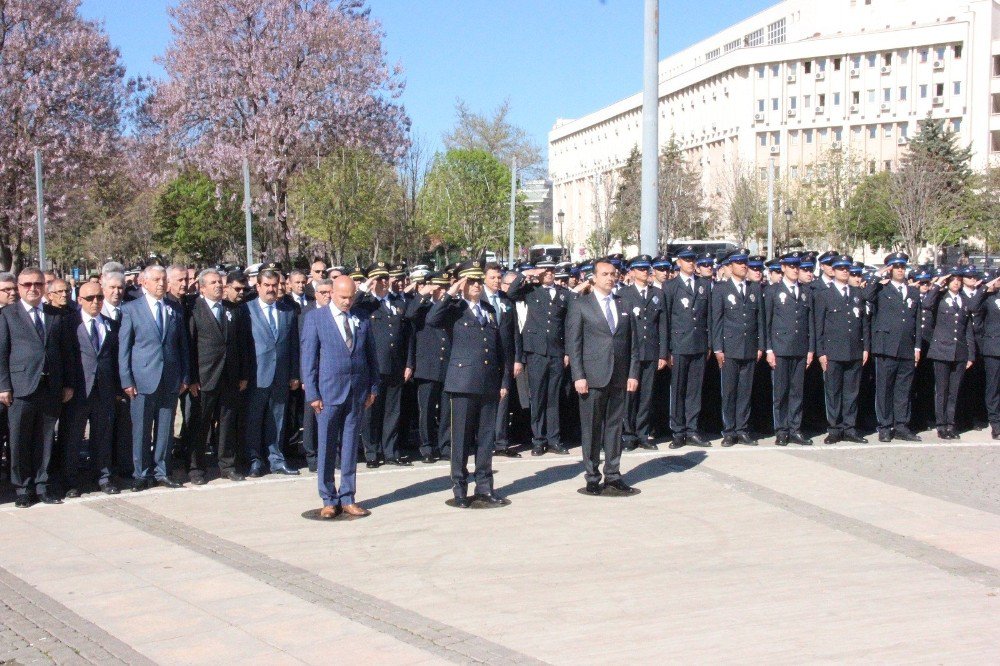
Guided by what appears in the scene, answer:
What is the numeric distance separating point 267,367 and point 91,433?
176 cm

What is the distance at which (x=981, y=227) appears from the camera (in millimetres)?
56656

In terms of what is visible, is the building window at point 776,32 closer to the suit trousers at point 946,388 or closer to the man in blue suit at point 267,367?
the suit trousers at point 946,388

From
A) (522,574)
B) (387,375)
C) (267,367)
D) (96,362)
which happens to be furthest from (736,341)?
(96,362)

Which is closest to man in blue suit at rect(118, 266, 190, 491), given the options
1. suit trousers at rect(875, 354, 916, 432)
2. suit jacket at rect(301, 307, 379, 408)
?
suit jacket at rect(301, 307, 379, 408)

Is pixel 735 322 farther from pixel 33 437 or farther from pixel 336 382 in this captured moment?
pixel 33 437

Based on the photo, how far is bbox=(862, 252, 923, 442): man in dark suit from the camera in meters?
13.5

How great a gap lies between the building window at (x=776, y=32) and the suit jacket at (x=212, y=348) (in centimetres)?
9539

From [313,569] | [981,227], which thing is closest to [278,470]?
[313,569]

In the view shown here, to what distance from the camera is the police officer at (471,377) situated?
9.55 meters

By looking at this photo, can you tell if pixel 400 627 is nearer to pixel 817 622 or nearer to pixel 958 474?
pixel 817 622

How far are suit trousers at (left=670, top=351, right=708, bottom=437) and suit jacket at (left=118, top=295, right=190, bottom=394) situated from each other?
5633mm

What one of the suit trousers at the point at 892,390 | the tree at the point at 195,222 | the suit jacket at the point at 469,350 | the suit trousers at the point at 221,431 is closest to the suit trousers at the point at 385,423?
the suit trousers at the point at 221,431

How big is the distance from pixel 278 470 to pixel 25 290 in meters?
3.01

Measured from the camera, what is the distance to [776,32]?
328 ft
